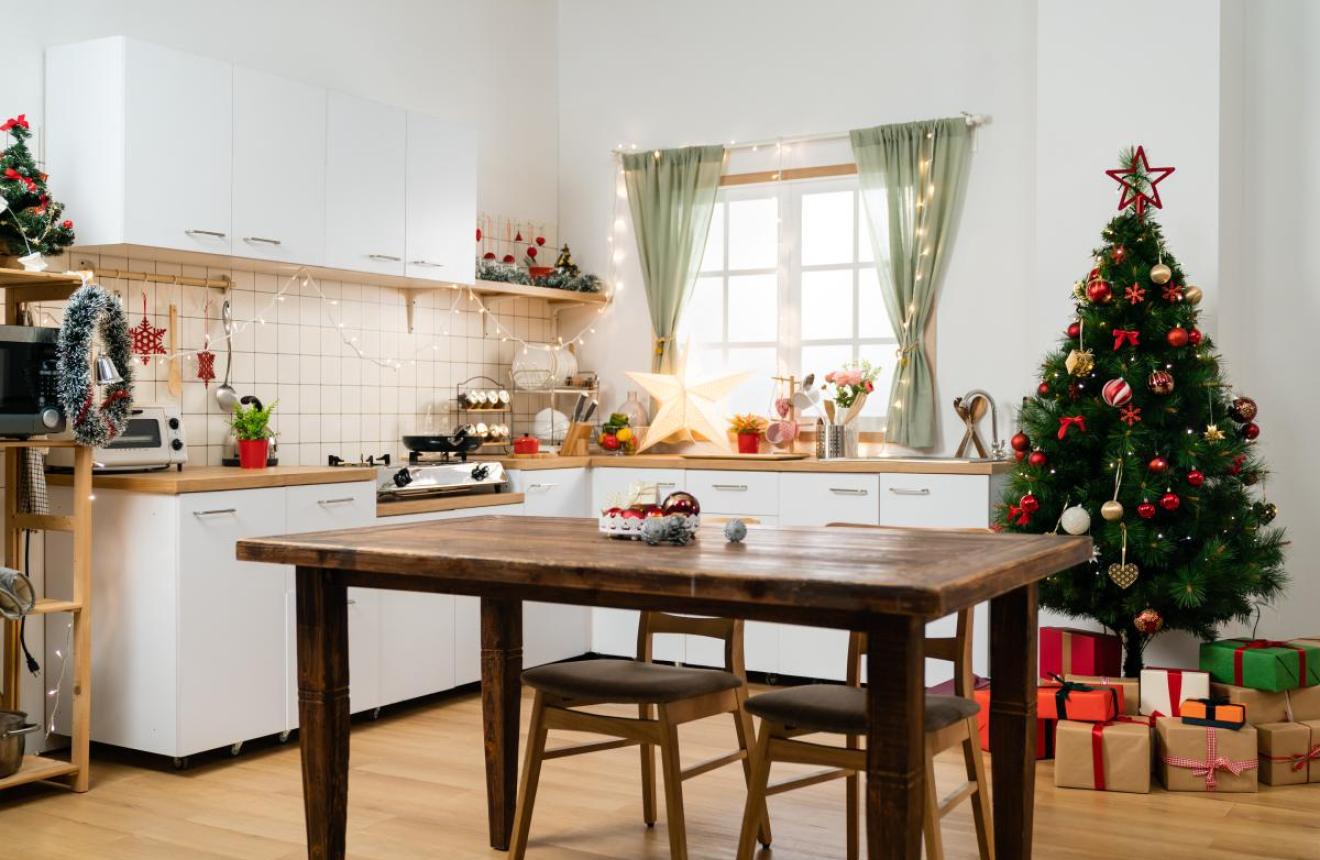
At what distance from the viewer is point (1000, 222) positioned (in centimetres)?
521

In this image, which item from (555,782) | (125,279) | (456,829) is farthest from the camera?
(125,279)

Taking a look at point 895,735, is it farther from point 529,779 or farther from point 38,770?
point 38,770

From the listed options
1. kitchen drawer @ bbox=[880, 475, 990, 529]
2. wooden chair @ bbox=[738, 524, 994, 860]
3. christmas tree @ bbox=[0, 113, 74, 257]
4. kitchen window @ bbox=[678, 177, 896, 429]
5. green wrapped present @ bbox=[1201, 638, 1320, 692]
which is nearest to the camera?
wooden chair @ bbox=[738, 524, 994, 860]

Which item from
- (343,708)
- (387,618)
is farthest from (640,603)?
(387,618)

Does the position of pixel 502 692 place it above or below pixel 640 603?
below

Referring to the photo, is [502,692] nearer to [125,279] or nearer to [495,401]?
[125,279]

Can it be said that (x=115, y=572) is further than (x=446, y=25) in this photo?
No

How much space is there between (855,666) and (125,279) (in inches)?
106

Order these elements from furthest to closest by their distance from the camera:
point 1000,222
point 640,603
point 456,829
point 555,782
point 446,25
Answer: point 446,25
point 1000,222
point 555,782
point 456,829
point 640,603

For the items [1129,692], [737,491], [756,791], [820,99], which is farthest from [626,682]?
[820,99]

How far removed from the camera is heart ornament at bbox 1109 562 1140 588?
405 cm

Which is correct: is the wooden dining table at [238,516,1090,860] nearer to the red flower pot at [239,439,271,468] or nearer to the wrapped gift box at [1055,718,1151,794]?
the wrapped gift box at [1055,718,1151,794]

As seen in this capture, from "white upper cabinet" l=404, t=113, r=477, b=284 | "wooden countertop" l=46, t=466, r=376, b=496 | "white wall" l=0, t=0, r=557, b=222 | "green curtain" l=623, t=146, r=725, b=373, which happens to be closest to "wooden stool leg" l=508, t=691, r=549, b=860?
"wooden countertop" l=46, t=466, r=376, b=496

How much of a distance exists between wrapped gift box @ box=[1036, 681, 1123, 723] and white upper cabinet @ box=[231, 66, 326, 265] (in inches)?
111
